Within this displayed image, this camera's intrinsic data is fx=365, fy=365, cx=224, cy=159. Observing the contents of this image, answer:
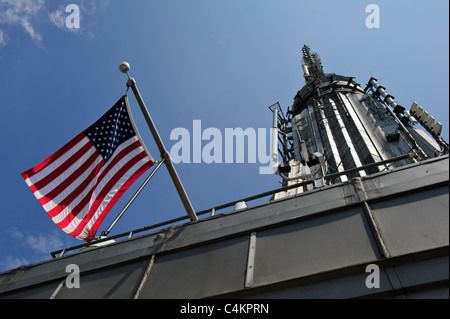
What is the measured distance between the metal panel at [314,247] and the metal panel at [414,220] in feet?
0.99

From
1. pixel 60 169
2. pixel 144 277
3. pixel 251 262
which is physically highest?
pixel 60 169

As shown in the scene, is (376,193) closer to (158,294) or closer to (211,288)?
(211,288)

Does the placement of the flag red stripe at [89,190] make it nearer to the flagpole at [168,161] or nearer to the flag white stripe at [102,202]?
the flag white stripe at [102,202]

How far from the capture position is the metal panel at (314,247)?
6078 mm

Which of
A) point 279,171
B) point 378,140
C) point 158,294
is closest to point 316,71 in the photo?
point 378,140

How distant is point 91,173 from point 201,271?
148 inches

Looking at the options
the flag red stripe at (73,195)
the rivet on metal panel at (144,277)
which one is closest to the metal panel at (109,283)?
the rivet on metal panel at (144,277)

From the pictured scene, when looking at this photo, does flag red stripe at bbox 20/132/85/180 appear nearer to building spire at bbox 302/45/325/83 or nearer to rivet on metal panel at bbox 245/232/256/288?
rivet on metal panel at bbox 245/232/256/288

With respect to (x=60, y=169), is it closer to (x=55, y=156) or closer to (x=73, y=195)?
(x=55, y=156)

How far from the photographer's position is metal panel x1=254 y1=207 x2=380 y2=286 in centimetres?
608

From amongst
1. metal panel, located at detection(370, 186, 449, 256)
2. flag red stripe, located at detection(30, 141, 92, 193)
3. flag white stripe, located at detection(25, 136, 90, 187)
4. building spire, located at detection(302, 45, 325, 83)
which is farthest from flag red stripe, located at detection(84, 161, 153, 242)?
building spire, located at detection(302, 45, 325, 83)

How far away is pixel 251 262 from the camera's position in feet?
22.2

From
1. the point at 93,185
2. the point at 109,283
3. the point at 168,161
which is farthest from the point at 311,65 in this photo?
the point at 109,283
